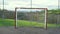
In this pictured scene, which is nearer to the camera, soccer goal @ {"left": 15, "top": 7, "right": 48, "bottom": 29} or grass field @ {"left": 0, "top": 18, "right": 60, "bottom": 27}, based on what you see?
soccer goal @ {"left": 15, "top": 7, "right": 48, "bottom": 29}

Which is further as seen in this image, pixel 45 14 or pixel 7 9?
pixel 7 9

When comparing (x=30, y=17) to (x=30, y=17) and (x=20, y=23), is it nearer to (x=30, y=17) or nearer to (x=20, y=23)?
(x=30, y=17)

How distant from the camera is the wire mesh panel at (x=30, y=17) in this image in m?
13.9

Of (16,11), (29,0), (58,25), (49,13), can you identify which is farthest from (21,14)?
(58,25)

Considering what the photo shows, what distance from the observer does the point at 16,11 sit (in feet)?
47.1

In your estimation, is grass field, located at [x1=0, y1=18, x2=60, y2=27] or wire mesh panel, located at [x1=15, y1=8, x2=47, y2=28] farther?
grass field, located at [x1=0, y1=18, x2=60, y2=27]

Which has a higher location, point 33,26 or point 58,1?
point 58,1

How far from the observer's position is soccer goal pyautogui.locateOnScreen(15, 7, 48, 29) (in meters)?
13.9

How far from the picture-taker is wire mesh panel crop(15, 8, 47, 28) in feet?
45.6

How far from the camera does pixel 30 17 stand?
14.3 metres

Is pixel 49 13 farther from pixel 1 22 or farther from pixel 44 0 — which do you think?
pixel 1 22

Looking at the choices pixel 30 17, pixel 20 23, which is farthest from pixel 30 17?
pixel 20 23

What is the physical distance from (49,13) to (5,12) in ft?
12.2

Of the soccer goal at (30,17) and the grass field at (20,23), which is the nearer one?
the soccer goal at (30,17)
